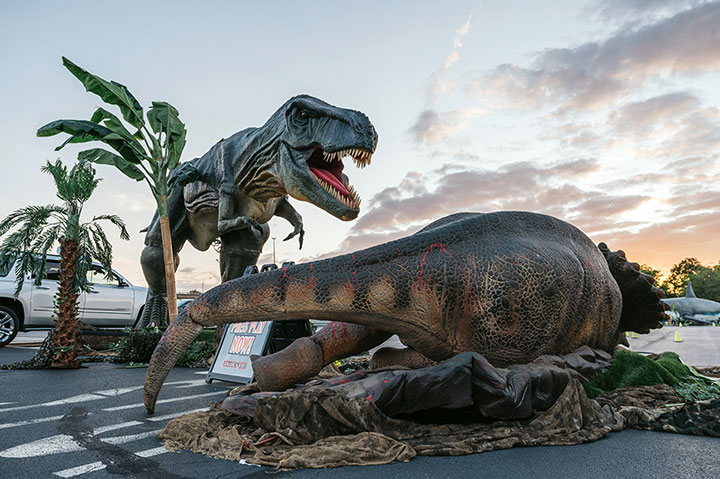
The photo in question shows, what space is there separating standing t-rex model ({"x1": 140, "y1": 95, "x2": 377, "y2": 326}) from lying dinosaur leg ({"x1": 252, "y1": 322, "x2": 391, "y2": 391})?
Answer: 4.90 ft

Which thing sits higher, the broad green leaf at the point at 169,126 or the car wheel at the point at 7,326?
the broad green leaf at the point at 169,126

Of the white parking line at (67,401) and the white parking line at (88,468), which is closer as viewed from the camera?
the white parking line at (88,468)

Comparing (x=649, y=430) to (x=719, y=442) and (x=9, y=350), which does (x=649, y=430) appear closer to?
(x=719, y=442)

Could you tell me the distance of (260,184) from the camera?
576 centimetres

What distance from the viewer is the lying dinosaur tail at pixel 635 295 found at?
4129 mm

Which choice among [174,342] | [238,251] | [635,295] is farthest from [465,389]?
[238,251]

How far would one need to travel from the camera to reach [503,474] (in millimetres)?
1983

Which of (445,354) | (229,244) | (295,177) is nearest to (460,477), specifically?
(445,354)

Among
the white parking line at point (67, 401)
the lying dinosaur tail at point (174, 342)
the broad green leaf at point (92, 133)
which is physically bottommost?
the white parking line at point (67, 401)

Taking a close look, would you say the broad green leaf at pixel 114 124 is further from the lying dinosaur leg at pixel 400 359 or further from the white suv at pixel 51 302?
the lying dinosaur leg at pixel 400 359

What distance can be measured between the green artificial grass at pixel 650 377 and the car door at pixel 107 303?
29.5 ft

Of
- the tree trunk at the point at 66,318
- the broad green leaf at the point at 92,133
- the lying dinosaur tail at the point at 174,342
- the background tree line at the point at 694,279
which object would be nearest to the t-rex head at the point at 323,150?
the lying dinosaur tail at the point at 174,342

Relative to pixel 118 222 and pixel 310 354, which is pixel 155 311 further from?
pixel 310 354

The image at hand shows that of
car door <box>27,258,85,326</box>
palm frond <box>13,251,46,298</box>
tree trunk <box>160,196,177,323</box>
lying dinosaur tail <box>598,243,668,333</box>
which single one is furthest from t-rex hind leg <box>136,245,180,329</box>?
lying dinosaur tail <box>598,243,668,333</box>
